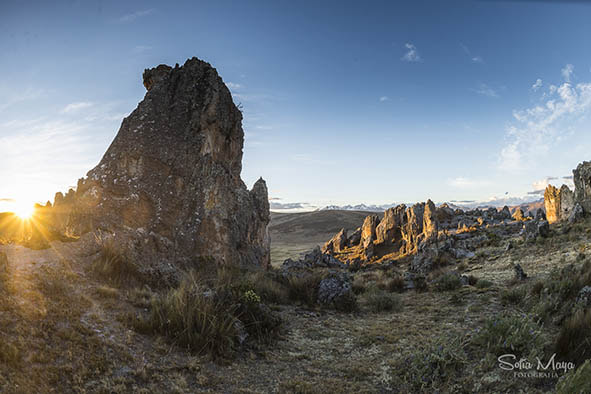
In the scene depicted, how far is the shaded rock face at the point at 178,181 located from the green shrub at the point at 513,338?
8661mm

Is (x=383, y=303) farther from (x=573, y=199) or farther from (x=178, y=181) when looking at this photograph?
(x=573, y=199)

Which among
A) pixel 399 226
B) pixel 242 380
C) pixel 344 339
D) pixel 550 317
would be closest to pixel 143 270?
pixel 242 380

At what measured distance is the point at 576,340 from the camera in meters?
4.09

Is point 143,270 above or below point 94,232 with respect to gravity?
below

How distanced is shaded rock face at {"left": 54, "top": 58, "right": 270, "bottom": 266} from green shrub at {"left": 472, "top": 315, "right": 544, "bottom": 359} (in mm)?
8661

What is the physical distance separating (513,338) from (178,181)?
12.3m

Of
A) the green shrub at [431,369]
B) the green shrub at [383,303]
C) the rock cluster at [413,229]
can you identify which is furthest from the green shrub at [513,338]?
the rock cluster at [413,229]

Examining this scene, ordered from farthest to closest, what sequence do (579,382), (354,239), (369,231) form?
(354,239), (369,231), (579,382)

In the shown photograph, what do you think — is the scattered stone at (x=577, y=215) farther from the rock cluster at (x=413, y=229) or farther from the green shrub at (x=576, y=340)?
the green shrub at (x=576, y=340)

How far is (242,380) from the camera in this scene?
447 centimetres

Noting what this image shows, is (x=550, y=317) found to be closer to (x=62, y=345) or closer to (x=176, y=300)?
(x=176, y=300)

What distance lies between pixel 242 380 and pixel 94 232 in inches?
270

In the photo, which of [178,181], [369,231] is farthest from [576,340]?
[369,231]

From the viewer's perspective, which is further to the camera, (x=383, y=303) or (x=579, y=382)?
(x=383, y=303)
